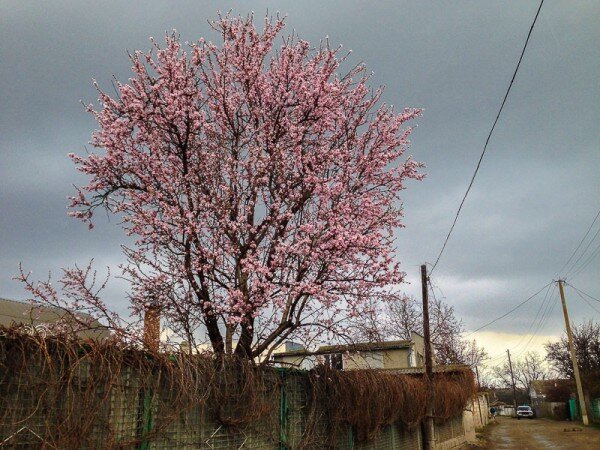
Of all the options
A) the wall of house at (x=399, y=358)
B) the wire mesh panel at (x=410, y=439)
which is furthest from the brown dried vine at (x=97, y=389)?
the wall of house at (x=399, y=358)

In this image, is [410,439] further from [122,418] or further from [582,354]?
[582,354]

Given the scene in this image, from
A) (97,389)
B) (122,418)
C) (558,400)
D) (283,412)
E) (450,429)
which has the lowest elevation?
(450,429)

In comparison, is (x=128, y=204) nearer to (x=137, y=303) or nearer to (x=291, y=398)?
(x=137, y=303)

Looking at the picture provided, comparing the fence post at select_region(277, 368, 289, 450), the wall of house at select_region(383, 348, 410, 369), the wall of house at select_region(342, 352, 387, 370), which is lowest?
the fence post at select_region(277, 368, 289, 450)

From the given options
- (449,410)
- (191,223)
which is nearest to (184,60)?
(191,223)

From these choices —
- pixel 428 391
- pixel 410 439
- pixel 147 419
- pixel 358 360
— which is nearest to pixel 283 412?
pixel 147 419

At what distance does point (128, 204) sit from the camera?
11.1 m

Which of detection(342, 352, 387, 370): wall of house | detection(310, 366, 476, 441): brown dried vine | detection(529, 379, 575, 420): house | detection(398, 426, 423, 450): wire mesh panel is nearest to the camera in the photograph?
detection(310, 366, 476, 441): brown dried vine

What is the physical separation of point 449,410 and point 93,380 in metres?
18.7

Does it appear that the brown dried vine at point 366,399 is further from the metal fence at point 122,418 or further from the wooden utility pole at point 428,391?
the metal fence at point 122,418

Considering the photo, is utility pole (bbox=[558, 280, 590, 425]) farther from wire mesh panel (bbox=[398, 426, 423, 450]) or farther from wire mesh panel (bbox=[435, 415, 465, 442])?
wire mesh panel (bbox=[398, 426, 423, 450])

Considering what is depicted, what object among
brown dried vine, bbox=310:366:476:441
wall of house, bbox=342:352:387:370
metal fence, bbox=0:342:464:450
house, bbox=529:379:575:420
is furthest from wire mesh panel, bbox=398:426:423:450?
house, bbox=529:379:575:420

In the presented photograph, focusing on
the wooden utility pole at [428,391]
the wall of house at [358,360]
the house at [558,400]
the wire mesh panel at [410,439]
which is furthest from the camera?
the house at [558,400]

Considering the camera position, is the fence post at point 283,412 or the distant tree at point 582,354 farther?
the distant tree at point 582,354
